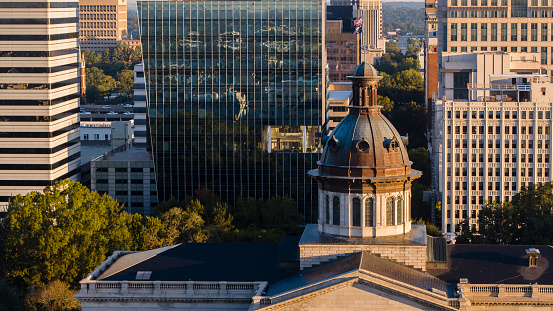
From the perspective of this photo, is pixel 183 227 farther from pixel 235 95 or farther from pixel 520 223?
pixel 520 223

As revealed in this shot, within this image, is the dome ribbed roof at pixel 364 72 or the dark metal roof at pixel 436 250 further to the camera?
the dome ribbed roof at pixel 364 72

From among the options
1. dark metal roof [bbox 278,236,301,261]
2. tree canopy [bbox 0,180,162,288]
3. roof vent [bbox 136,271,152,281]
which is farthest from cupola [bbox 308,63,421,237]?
tree canopy [bbox 0,180,162,288]

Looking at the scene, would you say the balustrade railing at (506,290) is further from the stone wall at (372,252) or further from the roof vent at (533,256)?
the stone wall at (372,252)

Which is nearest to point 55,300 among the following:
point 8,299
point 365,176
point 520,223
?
point 8,299

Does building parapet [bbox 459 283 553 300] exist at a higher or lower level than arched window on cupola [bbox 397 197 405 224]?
lower

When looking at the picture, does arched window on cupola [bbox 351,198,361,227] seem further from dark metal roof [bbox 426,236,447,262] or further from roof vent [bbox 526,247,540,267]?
roof vent [bbox 526,247,540,267]

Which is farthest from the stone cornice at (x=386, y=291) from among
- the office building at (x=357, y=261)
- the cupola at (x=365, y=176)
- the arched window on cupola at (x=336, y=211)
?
the arched window on cupola at (x=336, y=211)
